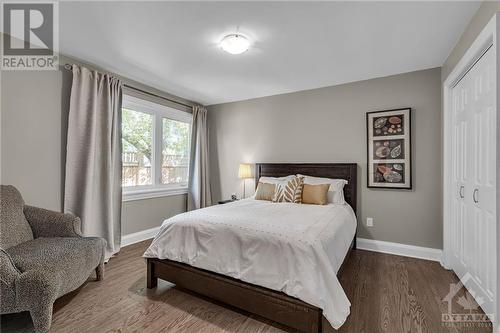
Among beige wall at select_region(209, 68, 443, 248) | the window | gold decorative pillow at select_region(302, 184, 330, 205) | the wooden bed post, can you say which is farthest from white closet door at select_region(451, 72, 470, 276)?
the window

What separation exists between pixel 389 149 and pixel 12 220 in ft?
13.7

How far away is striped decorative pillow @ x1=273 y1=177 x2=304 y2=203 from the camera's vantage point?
3158 millimetres

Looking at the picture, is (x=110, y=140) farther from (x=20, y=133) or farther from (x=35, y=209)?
(x=35, y=209)

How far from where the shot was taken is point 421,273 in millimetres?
2598

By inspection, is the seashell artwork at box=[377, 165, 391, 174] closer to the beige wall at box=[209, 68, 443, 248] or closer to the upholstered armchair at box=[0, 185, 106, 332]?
the beige wall at box=[209, 68, 443, 248]

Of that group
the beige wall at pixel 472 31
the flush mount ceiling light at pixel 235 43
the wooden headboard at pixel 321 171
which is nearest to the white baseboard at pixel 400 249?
the wooden headboard at pixel 321 171

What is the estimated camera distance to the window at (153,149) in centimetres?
353

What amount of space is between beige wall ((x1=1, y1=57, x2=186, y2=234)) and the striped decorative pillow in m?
2.66

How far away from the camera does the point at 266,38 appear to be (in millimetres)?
2322

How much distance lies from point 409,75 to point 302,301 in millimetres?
3125

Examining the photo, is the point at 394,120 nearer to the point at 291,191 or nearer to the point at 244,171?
the point at 291,191

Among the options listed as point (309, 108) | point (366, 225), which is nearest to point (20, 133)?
point (309, 108)

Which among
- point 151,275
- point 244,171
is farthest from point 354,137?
A: point 151,275

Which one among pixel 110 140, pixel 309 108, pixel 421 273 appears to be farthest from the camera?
pixel 309 108
